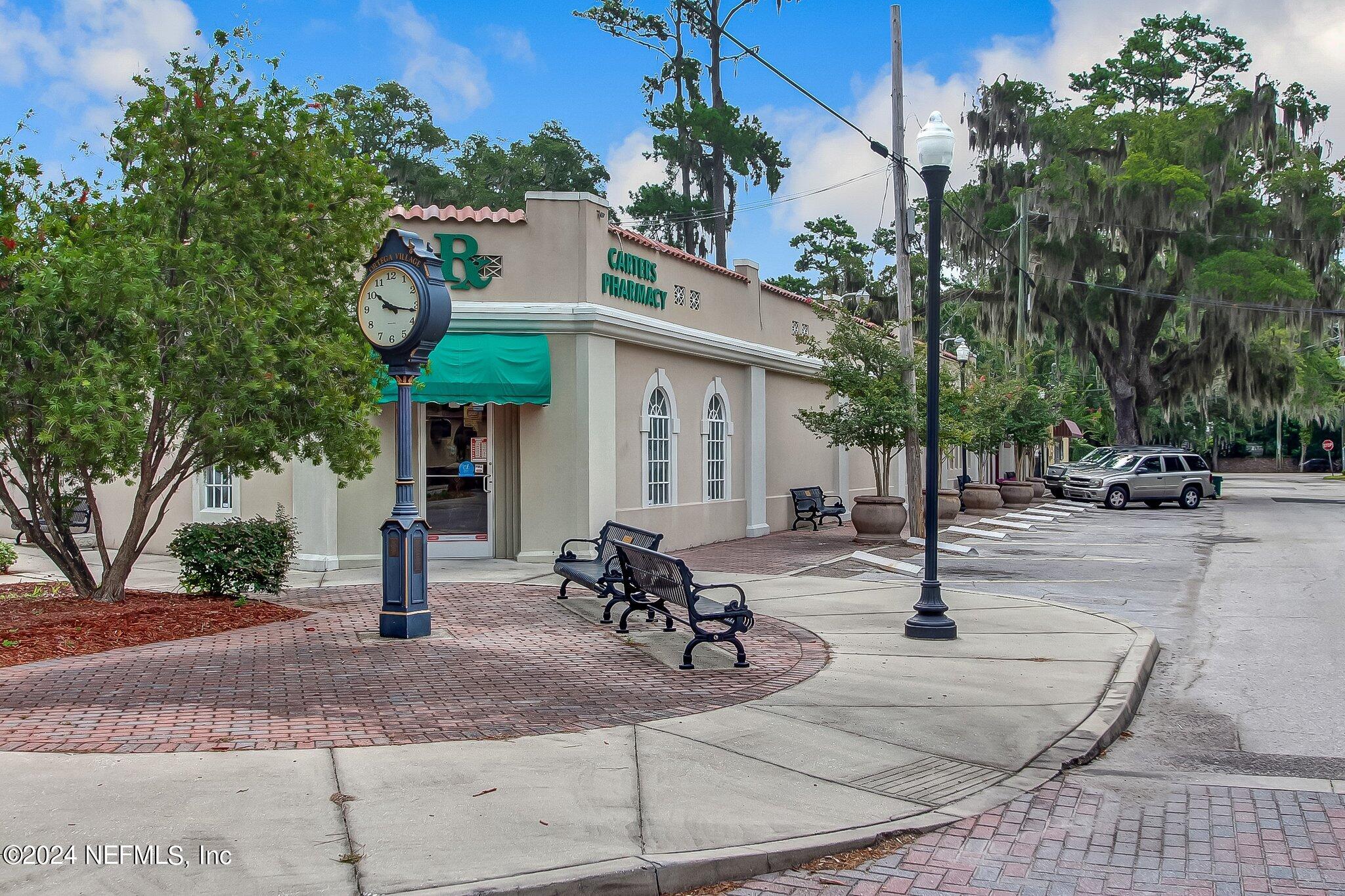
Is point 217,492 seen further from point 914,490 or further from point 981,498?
point 981,498

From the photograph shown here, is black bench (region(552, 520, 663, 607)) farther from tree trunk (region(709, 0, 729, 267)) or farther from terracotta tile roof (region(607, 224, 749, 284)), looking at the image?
tree trunk (region(709, 0, 729, 267))

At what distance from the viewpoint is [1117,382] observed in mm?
38438

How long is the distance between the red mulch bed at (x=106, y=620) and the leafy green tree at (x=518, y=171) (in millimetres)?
33428

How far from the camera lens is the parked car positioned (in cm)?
3416

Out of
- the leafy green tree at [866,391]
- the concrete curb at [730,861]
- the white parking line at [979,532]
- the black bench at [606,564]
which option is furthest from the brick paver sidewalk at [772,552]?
the concrete curb at [730,861]

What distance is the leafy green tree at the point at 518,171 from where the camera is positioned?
43.9 metres

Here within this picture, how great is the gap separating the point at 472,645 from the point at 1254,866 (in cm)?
595

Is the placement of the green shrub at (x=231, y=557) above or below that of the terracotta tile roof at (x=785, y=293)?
below

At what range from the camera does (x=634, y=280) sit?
16.7m

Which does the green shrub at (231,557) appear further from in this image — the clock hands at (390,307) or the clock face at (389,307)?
the clock hands at (390,307)

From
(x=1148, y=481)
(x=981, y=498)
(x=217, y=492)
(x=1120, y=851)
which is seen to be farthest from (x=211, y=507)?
(x=1148, y=481)

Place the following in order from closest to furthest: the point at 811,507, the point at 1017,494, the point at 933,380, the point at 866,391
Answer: the point at 933,380
the point at 866,391
the point at 811,507
the point at 1017,494

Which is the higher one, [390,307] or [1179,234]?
[1179,234]

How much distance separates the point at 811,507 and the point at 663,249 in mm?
7107
